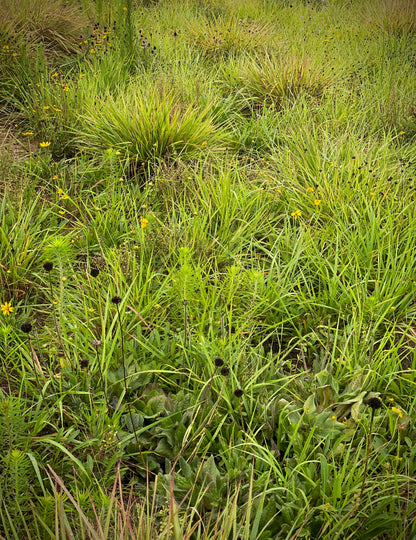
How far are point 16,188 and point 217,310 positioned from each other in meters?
1.54

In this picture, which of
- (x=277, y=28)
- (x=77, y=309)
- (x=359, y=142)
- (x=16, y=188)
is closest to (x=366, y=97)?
(x=359, y=142)

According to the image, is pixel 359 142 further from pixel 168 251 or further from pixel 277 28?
pixel 277 28

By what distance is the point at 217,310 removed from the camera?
2.07m

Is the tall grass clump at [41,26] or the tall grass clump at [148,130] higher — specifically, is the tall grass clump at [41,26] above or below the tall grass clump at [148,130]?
above

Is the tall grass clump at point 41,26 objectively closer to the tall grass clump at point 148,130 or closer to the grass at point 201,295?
the grass at point 201,295

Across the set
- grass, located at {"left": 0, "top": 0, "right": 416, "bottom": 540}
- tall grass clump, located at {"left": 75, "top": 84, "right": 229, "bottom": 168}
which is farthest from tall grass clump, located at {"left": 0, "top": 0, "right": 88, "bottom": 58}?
tall grass clump, located at {"left": 75, "top": 84, "right": 229, "bottom": 168}

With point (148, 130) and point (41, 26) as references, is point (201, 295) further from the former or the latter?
point (41, 26)

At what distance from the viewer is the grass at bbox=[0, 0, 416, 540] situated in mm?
1461

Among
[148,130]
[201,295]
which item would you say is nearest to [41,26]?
[148,130]

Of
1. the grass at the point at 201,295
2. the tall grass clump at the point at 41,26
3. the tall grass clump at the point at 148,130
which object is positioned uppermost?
the tall grass clump at the point at 41,26

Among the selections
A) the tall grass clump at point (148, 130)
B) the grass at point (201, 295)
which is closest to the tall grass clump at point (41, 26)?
the grass at point (201, 295)

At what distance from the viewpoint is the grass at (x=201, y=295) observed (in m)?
1.46

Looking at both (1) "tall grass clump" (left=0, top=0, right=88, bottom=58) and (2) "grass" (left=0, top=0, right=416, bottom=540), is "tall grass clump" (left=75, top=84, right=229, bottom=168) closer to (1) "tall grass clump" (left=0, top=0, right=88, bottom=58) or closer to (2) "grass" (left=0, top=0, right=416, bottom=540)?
(2) "grass" (left=0, top=0, right=416, bottom=540)

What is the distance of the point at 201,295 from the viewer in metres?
2.04
